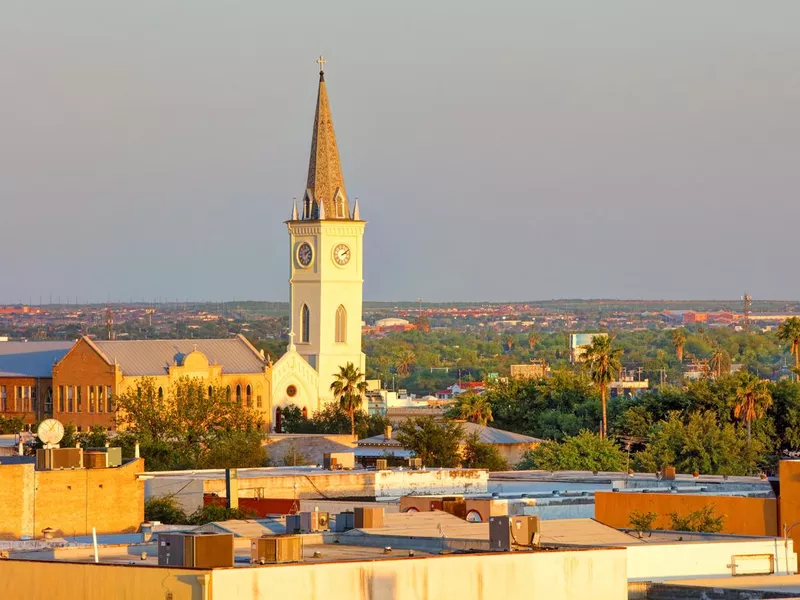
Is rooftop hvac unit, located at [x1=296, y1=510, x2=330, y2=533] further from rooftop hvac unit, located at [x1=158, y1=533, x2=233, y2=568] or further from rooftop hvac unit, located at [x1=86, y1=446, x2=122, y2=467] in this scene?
rooftop hvac unit, located at [x1=86, y1=446, x2=122, y2=467]

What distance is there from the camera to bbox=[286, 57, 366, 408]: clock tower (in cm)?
13938

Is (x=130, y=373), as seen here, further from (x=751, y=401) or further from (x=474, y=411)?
(x=751, y=401)

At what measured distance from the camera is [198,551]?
22.5 metres

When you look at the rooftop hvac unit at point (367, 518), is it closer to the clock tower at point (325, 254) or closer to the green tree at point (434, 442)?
the green tree at point (434, 442)

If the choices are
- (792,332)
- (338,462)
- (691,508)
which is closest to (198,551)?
(691,508)

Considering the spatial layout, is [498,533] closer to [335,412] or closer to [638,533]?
[638,533]

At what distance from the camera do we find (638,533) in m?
33.0

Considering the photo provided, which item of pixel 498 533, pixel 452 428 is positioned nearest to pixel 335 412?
pixel 452 428

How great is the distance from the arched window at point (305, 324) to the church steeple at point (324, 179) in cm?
613

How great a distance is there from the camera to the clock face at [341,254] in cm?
14038

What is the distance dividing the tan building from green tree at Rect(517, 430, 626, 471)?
35701mm

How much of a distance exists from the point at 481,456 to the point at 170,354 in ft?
131

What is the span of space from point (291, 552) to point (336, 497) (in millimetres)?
29797

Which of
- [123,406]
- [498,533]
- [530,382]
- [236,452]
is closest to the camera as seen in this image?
[498,533]
